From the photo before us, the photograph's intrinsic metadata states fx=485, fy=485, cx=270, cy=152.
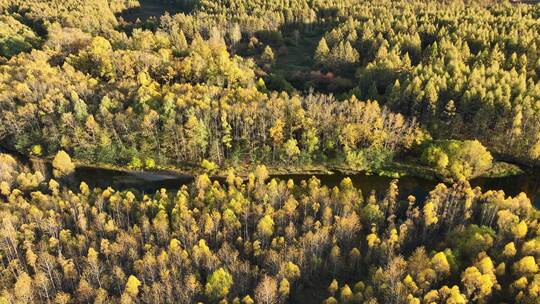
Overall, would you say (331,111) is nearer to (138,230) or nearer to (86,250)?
(138,230)

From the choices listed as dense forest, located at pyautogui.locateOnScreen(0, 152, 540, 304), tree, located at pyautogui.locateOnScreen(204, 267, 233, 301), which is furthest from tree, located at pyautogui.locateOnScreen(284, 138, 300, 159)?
tree, located at pyautogui.locateOnScreen(204, 267, 233, 301)

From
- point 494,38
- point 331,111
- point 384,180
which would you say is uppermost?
point 494,38

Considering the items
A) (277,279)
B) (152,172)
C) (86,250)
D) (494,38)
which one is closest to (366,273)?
(277,279)

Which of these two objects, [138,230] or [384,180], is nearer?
[138,230]

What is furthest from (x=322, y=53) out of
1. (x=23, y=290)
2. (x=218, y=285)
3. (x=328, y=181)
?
(x=23, y=290)

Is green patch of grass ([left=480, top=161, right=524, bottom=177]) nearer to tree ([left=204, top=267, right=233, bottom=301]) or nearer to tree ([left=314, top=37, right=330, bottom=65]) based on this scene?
tree ([left=204, top=267, right=233, bottom=301])
